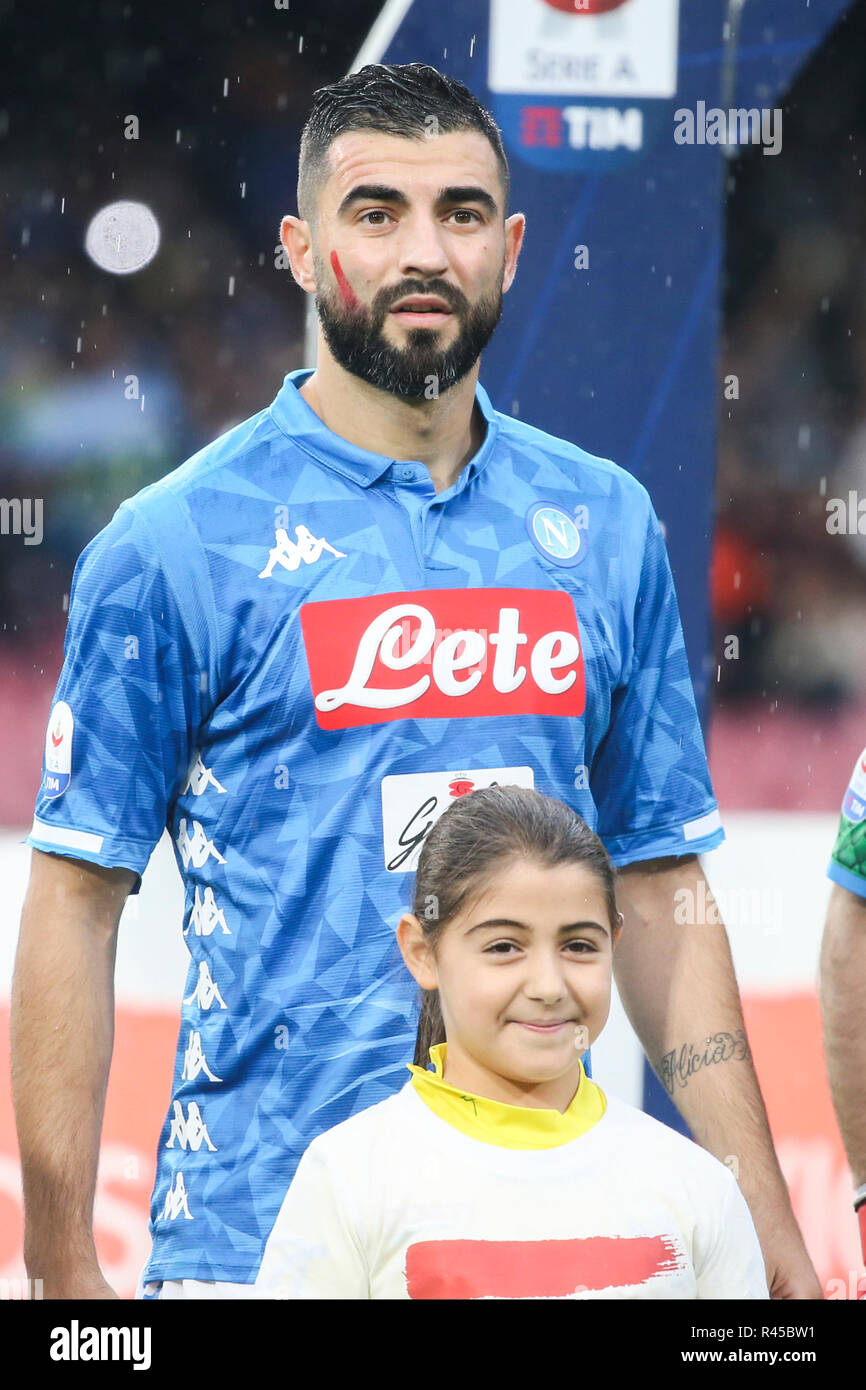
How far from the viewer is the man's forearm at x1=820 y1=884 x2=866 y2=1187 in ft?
7.61

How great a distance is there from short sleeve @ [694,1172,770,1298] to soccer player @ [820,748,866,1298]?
19.7 inches

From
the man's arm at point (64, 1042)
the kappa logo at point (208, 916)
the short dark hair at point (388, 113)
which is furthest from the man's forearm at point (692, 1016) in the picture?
the short dark hair at point (388, 113)

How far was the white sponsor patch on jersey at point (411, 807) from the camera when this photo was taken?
6.52ft

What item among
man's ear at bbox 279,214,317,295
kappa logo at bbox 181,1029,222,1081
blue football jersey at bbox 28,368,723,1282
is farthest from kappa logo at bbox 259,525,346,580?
kappa logo at bbox 181,1029,222,1081

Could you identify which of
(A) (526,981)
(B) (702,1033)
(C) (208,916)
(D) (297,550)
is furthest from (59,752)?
(B) (702,1033)

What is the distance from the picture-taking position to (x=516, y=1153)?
1797mm

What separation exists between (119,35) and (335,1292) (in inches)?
74.9

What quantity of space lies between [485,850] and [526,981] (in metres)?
0.14

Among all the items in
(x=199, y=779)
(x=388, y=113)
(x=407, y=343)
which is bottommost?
(x=199, y=779)

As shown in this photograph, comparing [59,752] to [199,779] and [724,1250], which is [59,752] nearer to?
[199,779]

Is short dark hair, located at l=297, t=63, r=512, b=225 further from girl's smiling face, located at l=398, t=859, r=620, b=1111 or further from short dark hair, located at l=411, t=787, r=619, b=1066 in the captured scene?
girl's smiling face, located at l=398, t=859, r=620, b=1111

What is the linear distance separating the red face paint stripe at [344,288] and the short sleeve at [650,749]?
0.46 m

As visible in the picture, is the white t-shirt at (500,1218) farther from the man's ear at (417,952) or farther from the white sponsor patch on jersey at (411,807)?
the white sponsor patch on jersey at (411,807)
